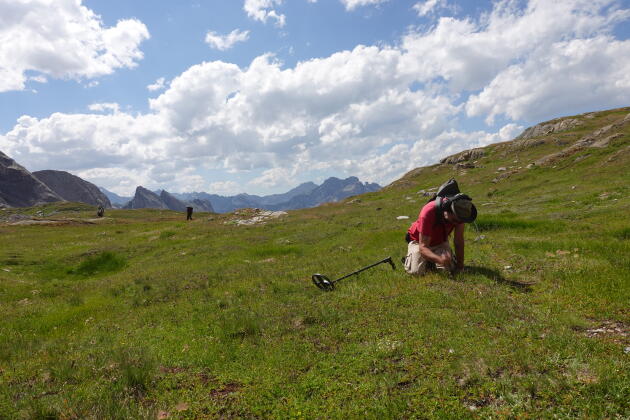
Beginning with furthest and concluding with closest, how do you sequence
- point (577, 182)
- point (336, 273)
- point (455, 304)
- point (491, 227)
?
point (577, 182)
point (491, 227)
point (336, 273)
point (455, 304)

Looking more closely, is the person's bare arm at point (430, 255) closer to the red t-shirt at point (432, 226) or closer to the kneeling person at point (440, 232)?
the kneeling person at point (440, 232)

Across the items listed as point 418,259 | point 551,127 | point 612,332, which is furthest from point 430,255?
point 551,127

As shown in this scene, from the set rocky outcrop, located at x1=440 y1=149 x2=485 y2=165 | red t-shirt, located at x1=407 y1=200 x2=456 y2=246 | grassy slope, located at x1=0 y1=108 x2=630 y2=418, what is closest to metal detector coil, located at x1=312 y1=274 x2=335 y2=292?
grassy slope, located at x1=0 y1=108 x2=630 y2=418

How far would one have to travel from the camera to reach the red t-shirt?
33.7ft

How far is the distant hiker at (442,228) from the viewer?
9367 millimetres

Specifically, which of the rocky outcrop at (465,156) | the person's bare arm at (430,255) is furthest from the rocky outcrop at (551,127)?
the person's bare arm at (430,255)

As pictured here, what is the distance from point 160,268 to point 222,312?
12130 mm

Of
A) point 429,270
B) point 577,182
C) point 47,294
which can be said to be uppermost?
point 577,182

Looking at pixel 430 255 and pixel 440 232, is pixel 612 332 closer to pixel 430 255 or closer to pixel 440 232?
pixel 430 255

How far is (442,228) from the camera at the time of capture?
35.4ft

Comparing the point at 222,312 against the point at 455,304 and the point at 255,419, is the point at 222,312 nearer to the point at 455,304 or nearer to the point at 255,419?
the point at 255,419

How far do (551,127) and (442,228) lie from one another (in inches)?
3602

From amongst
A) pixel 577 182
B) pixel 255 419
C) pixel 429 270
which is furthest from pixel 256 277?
pixel 577 182

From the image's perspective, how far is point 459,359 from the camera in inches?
233
